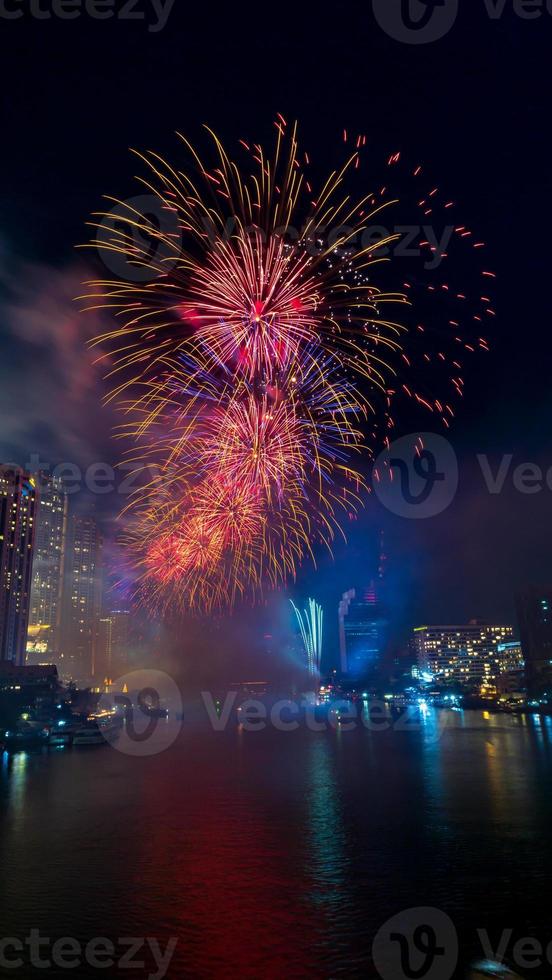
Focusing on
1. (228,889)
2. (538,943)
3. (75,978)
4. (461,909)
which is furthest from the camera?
(228,889)

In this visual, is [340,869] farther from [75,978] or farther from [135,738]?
[135,738]

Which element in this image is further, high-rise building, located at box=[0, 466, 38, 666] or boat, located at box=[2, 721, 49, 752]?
high-rise building, located at box=[0, 466, 38, 666]

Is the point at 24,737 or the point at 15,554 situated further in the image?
the point at 15,554

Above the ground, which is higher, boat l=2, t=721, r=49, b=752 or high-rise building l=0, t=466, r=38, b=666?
high-rise building l=0, t=466, r=38, b=666

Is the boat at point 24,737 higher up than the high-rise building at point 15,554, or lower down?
lower down

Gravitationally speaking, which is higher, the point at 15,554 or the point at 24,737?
the point at 15,554

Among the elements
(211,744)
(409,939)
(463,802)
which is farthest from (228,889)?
(211,744)

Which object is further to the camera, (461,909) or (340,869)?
(340,869)

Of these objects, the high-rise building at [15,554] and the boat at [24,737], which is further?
the high-rise building at [15,554]
